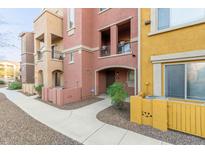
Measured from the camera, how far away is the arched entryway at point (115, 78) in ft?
38.0

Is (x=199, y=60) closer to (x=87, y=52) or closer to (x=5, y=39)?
(x=87, y=52)

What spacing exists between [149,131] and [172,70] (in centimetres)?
272

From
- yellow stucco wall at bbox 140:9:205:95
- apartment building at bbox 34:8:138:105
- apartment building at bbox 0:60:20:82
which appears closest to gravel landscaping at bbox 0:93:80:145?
yellow stucco wall at bbox 140:9:205:95

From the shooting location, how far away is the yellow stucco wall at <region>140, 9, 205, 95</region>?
4844 mm

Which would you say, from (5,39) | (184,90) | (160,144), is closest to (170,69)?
(184,90)

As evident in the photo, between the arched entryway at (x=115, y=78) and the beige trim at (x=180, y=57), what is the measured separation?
5224 mm

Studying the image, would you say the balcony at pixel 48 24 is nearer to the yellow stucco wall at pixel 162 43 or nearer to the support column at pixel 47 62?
the support column at pixel 47 62

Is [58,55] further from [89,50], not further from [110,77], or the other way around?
[110,77]

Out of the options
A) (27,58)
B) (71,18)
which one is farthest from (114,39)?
(27,58)

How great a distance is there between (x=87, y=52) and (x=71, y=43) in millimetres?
2053

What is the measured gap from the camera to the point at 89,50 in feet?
40.9

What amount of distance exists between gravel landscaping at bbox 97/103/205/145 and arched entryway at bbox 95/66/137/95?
17.2 ft

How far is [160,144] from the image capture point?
12.8 feet

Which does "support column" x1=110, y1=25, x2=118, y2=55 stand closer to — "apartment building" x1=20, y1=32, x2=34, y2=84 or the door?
the door
